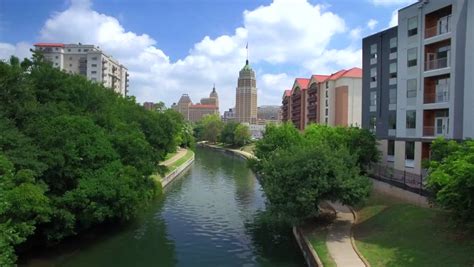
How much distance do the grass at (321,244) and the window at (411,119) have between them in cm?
1350

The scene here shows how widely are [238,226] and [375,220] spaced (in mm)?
9334

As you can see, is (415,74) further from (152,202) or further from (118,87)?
(118,87)

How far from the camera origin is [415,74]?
33375 mm

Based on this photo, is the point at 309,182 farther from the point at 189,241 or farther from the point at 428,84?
the point at 428,84

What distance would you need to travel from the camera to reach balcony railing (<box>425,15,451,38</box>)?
100 feet

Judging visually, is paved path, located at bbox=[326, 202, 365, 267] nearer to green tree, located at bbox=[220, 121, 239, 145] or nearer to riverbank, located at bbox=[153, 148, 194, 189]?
riverbank, located at bbox=[153, 148, 194, 189]

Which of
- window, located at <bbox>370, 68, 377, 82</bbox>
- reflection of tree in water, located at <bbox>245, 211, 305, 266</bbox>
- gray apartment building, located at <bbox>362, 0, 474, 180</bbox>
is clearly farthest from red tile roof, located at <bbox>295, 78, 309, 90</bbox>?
reflection of tree in water, located at <bbox>245, 211, 305, 266</bbox>

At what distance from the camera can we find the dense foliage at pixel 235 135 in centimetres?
11681

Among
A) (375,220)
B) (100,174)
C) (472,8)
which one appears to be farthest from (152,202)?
(472,8)

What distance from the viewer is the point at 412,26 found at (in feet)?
112

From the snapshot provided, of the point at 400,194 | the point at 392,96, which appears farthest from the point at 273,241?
the point at 392,96

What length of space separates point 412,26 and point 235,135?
85.3 meters

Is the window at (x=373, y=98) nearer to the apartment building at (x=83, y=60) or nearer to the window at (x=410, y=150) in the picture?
the window at (x=410, y=150)

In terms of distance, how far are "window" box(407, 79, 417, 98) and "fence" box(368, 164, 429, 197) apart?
6.28 m
